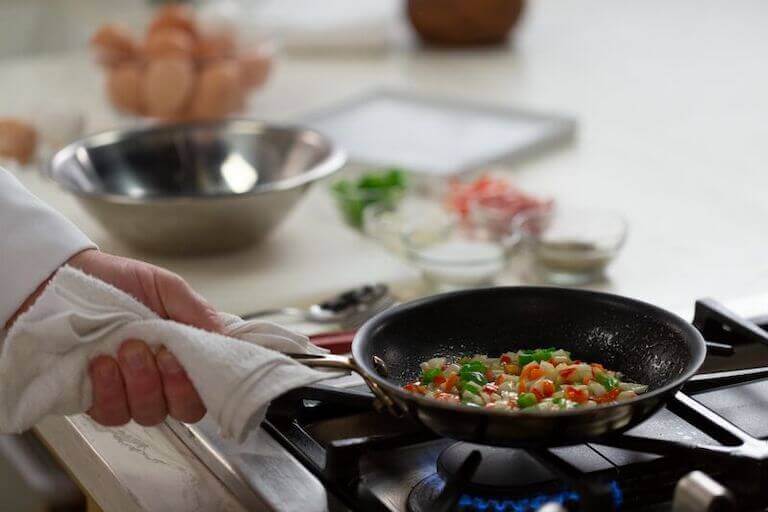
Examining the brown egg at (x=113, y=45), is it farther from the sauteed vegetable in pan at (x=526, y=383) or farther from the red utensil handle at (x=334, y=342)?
the sauteed vegetable in pan at (x=526, y=383)

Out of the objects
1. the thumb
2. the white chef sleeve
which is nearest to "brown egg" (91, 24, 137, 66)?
the white chef sleeve

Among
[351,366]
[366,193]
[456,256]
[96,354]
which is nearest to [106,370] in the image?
[96,354]

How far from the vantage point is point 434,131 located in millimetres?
1891

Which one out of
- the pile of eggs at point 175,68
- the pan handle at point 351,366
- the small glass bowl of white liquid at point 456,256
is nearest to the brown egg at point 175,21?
the pile of eggs at point 175,68

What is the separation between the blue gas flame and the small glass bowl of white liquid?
0.55 meters

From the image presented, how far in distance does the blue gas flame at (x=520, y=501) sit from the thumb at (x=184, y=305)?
228mm

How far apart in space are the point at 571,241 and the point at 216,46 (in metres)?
0.83

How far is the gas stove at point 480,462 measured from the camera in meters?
0.77

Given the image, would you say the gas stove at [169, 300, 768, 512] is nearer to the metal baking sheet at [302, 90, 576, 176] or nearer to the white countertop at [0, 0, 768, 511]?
the white countertop at [0, 0, 768, 511]

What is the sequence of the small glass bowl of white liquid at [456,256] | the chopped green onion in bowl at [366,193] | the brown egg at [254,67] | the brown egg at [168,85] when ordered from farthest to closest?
the brown egg at [254,67] → the brown egg at [168,85] → the chopped green onion in bowl at [366,193] → the small glass bowl of white liquid at [456,256]

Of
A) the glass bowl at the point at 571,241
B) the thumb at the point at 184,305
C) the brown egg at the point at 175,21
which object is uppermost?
the brown egg at the point at 175,21

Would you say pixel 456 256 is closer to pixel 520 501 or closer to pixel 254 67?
pixel 520 501

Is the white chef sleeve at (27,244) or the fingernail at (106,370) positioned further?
the white chef sleeve at (27,244)

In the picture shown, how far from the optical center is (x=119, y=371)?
836mm
